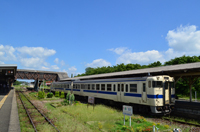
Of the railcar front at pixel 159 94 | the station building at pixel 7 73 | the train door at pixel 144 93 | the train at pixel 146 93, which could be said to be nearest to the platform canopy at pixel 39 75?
the station building at pixel 7 73

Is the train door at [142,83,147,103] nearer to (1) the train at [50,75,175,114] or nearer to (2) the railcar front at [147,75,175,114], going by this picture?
(1) the train at [50,75,175,114]

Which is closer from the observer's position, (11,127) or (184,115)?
(11,127)

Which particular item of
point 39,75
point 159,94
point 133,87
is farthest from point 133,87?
point 39,75

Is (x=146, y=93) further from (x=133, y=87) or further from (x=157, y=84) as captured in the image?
(x=133, y=87)

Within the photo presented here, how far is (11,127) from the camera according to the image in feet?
31.1

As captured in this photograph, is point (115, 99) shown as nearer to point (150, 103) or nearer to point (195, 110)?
point (150, 103)

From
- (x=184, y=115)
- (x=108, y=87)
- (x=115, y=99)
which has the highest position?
(x=108, y=87)

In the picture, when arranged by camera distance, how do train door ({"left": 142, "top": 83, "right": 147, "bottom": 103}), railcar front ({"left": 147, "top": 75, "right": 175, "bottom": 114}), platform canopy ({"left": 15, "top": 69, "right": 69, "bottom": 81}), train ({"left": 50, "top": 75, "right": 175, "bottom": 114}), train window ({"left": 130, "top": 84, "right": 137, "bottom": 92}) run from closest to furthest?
railcar front ({"left": 147, "top": 75, "right": 175, "bottom": 114}) → train ({"left": 50, "top": 75, "right": 175, "bottom": 114}) → train door ({"left": 142, "top": 83, "right": 147, "bottom": 103}) → train window ({"left": 130, "top": 84, "right": 137, "bottom": 92}) → platform canopy ({"left": 15, "top": 69, "right": 69, "bottom": 81})

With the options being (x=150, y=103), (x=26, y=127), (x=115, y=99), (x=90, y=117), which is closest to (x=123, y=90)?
(x=115, y=99)

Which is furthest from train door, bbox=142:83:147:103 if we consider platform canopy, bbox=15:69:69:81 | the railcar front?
platform canopy, bbox=15:69:69:81

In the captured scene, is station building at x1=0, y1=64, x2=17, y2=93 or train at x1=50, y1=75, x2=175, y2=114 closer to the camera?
train at x1=50, y1=75, x2=175, y2=114

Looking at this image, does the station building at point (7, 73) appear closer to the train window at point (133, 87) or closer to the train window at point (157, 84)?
the train window at point (133, 87)

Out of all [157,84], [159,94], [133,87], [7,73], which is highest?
[7,73]

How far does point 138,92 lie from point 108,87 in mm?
4489
